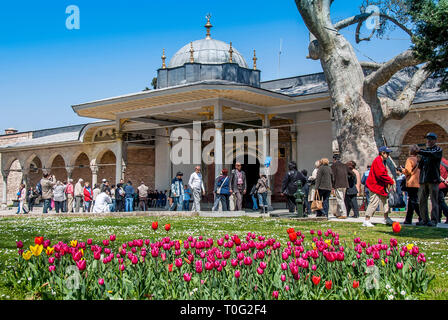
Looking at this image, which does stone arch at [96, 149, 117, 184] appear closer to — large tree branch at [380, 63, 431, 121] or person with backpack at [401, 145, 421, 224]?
large tree branch at [380, 63, 431, 121]

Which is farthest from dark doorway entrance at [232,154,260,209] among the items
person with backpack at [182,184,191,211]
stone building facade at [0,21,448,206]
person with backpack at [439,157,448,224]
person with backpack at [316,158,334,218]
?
person with backpack at [439,157,448,224]

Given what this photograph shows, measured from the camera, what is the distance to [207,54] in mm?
21188

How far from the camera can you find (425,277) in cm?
371

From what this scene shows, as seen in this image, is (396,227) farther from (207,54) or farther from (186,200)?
(207,54)

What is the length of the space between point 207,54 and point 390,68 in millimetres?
10531

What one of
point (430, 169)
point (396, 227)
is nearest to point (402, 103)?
point (430, 169)

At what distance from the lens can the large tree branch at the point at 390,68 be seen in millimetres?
11620

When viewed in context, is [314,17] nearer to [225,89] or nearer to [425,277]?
[225,89]

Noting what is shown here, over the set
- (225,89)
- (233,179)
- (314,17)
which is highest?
(314,17)

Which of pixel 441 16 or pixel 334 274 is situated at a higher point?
pixel 441 16

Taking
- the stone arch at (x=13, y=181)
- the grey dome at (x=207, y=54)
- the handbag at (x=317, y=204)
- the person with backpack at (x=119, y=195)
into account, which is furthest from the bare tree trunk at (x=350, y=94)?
the stone arch at (x=13, y=181)

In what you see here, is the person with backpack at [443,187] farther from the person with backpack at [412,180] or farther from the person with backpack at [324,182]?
the person with backpack at [324,182]

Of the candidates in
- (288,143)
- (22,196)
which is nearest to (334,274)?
(288,143)
